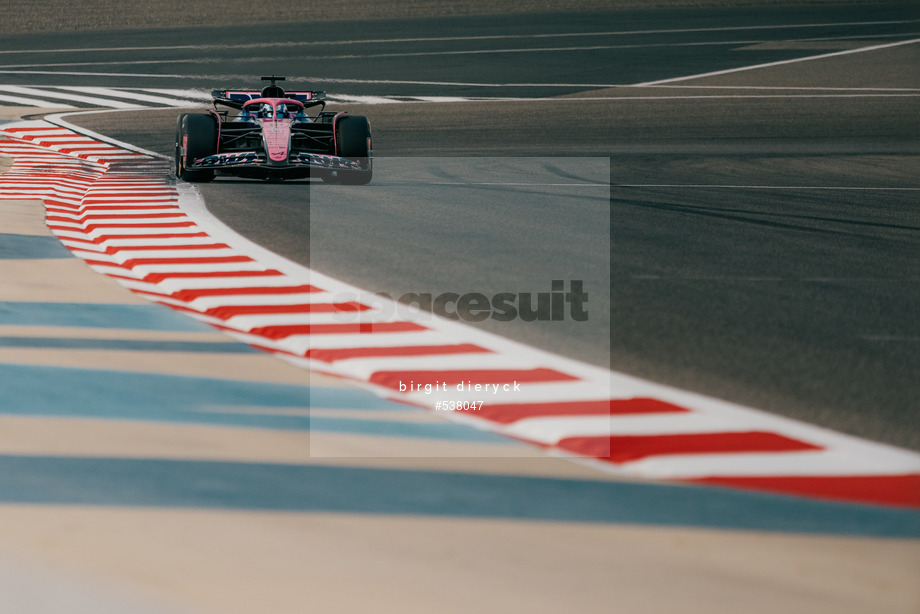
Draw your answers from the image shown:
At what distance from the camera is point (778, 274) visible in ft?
21.8

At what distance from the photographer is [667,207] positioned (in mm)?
9422

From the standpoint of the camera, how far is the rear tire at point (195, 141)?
10734mm

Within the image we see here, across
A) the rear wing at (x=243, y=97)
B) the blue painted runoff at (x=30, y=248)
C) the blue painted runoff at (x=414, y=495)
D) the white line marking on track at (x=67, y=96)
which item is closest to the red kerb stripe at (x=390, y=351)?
the blue painted runoff at (x=414, y=495)

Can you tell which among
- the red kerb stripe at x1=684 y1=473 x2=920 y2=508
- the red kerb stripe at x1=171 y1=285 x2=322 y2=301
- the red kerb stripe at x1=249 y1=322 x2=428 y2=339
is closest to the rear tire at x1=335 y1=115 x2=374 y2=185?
the red kerb stripe at x1=171 y1=285 x2=322 y2=301

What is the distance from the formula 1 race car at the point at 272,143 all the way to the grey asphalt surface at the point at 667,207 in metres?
0.26

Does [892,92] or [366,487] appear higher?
[892,92]

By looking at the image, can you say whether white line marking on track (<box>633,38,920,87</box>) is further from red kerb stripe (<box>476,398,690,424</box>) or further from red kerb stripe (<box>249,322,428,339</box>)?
red kerb stripe (<box>476,398,690,424</box>)

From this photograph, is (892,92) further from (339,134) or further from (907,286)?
(907,286)

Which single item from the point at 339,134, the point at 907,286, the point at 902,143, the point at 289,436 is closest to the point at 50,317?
the point at 289,436

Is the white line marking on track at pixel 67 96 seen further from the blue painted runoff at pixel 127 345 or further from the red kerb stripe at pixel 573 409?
the red kerb stripe at pixel 573 409

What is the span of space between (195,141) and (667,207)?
448cm

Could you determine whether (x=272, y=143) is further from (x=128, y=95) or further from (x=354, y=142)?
(x=128, y=95)

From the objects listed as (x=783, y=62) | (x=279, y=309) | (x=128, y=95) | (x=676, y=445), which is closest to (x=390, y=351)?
(x=279, y=309)

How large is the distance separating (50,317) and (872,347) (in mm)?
3775
